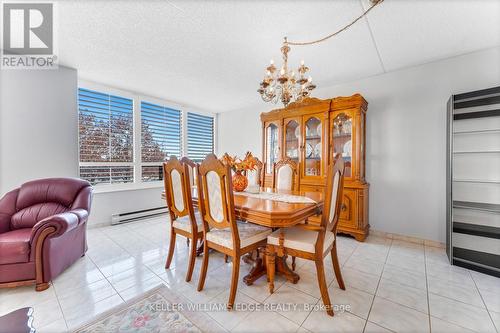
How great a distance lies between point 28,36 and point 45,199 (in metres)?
1.76

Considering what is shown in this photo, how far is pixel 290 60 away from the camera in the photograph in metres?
2.63

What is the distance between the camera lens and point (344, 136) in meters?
3.08

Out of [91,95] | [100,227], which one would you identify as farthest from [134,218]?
[91,95]

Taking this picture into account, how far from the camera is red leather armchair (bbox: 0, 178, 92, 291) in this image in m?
1.76

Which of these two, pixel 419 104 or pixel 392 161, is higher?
pixel 419 104

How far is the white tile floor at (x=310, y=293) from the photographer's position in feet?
4.68

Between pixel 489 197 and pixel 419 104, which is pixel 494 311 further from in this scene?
pixel 419 104

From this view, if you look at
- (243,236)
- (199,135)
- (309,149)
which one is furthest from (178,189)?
(199,135)

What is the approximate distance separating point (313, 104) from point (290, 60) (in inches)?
34.5

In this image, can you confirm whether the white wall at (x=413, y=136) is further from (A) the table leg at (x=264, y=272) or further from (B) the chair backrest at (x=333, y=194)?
(A) the table leg at (x=264, y=272)

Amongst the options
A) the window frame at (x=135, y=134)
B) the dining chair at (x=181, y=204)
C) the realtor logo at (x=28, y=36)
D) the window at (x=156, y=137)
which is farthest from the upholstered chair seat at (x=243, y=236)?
the window at (x=156, y=137)

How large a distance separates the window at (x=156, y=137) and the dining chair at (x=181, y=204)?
224 cm

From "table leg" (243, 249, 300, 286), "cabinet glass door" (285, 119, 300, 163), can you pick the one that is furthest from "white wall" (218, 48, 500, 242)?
"table leg" (243, 249, 300, 286)

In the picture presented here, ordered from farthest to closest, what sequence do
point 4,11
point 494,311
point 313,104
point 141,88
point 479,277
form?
1. point 141,88
2. point 313,104
3. point 479,277
4. point 4,11
5. point 494,311
